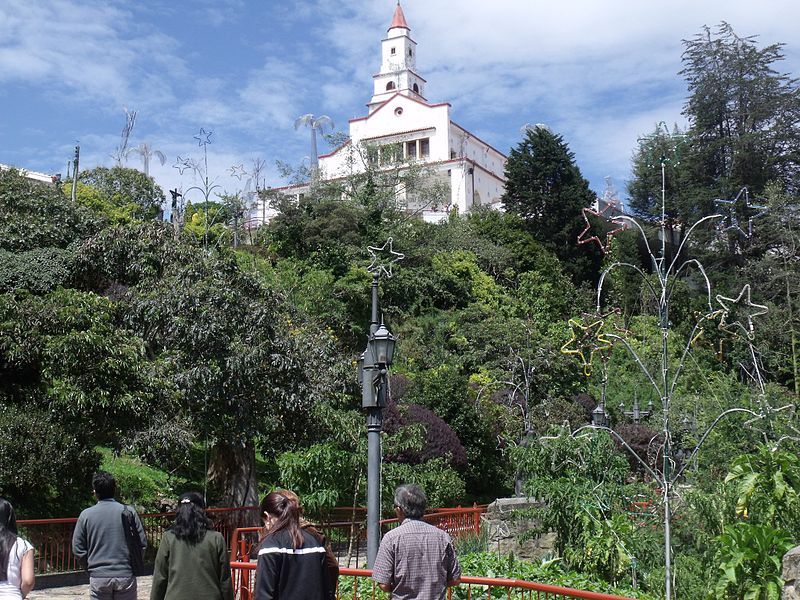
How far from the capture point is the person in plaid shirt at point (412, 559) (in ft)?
17.3

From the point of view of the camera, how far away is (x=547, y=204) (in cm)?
4297

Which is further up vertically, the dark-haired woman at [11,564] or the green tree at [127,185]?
the green tree at [127,185]

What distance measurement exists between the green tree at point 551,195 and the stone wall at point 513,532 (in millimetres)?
28039

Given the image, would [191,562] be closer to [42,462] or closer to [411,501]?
[411,501]

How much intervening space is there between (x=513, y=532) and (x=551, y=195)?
30343 mm

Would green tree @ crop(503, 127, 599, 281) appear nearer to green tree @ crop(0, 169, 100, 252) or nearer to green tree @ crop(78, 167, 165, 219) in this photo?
green tree @ crop(78, 167, 165, 219)

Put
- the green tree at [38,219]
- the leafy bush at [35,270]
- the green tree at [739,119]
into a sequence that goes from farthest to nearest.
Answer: the green tree at [739,119] < the green tree at [38,219] < the leafy bush at [35,270]

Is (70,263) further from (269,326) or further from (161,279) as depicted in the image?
(269,326)

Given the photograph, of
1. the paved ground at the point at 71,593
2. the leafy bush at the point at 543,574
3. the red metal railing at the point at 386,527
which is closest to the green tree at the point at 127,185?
the red metal railing at the point at 386,527

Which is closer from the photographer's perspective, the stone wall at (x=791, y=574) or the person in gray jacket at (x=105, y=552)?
the person in gray jacket at (x=105, y=552)

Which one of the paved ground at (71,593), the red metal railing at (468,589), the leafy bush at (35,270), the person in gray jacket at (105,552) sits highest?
the leafy bush at (35,270)

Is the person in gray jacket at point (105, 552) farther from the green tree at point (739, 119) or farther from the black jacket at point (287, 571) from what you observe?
the green tree at point (739, 119)

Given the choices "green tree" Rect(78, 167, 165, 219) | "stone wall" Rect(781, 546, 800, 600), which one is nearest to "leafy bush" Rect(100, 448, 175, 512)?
"stone wall" Rect(781, 546, 800, 600)

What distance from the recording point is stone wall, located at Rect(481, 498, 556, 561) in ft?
45.0
